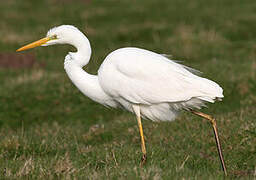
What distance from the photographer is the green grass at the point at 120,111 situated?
19.9 feet

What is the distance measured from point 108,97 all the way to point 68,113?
4594mm

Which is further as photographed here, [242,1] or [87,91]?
[242,1]

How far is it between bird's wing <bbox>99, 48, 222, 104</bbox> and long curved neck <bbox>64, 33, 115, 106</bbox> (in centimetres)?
28

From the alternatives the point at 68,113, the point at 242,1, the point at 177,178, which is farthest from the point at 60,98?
the point at 242,1

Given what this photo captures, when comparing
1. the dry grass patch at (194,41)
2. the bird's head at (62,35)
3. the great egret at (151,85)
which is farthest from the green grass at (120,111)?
the bird's head at (62,35)

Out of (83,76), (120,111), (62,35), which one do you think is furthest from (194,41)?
(83,76)

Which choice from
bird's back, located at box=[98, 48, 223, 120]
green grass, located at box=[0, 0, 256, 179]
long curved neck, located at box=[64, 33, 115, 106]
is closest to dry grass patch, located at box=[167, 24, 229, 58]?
green grass, located at box=[0, 0, 256, 179]

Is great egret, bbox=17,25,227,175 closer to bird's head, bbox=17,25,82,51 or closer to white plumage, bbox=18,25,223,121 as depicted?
white plumage, bbox=18,25,223,121

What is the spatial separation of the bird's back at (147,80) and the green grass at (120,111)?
33.9 inches

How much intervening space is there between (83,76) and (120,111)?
4.58 m

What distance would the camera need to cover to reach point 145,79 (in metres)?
6.29

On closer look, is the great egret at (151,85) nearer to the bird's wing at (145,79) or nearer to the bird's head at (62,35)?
the bird's wing at (145,79)

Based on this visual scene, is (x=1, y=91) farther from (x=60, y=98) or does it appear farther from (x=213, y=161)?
(x=213, y=161)

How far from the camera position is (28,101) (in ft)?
37.9
